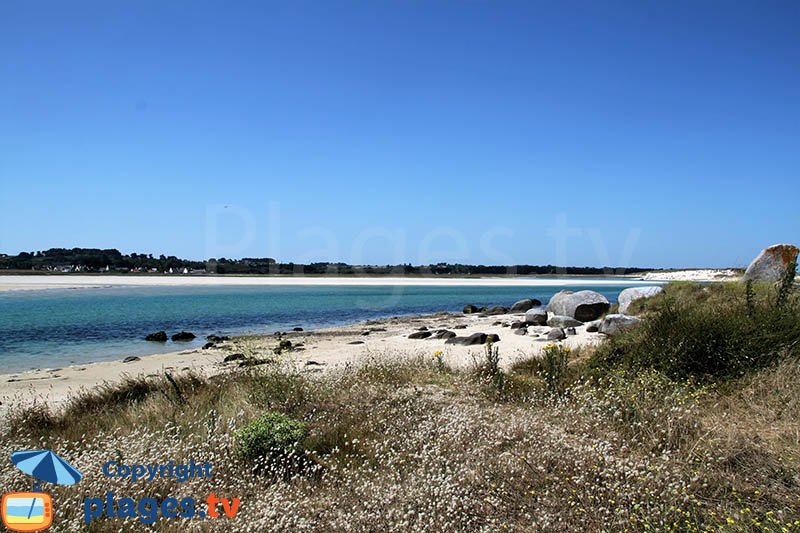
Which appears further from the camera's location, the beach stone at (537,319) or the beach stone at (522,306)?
the beach stone at (522,306)

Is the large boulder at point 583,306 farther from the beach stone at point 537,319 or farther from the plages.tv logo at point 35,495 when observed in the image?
the plages.tv logo at point 35,495

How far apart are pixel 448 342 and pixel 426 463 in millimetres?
13555

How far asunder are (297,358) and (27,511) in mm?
11156

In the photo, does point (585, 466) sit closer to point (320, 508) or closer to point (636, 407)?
point (636, 407)

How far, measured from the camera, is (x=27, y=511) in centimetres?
453

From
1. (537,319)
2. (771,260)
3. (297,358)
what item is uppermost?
(771,260)

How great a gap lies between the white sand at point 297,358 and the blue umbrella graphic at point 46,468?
15.9 feet

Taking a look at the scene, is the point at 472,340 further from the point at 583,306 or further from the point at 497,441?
the point at 497,441

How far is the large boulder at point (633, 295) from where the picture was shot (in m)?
22.3

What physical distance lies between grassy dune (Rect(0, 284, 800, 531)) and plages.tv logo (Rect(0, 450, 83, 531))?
0.14 metres

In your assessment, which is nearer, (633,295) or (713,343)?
(713,343)

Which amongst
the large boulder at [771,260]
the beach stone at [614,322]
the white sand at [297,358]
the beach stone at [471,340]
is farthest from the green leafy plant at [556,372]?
the large boulder at [771,260]

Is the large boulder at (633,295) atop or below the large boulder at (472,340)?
atop

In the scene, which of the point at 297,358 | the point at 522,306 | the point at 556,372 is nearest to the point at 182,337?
the point at 297,358
